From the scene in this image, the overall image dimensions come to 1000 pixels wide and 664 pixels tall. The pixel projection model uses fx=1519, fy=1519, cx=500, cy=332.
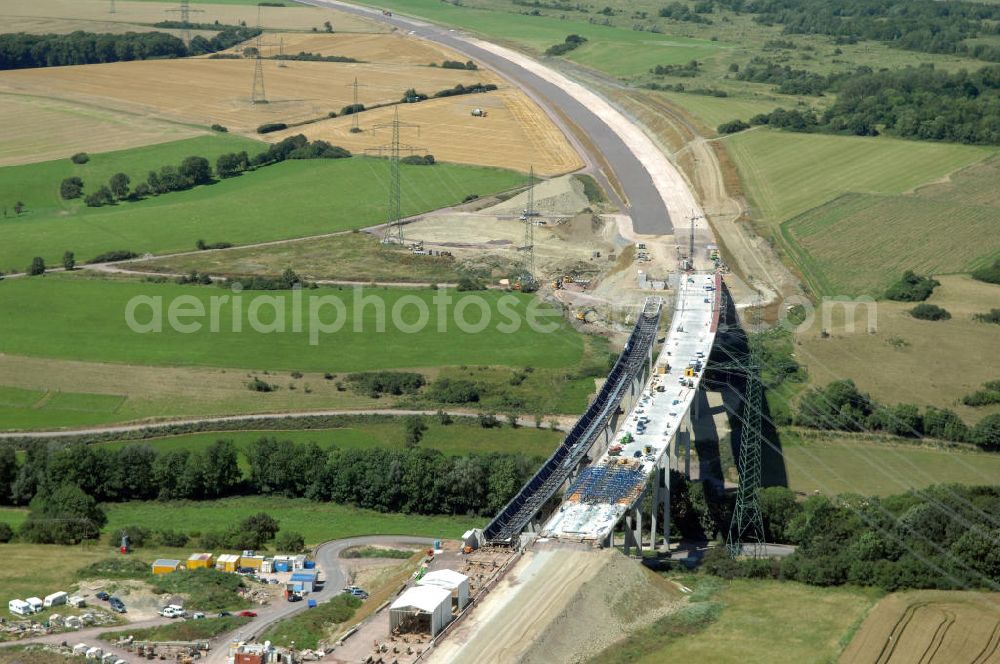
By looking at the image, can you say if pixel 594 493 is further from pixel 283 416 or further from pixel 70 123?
pixel 70 123

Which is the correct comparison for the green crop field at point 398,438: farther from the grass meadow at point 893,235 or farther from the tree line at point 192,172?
the tree line at point 192,172

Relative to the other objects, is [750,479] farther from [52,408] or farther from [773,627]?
[52,408]

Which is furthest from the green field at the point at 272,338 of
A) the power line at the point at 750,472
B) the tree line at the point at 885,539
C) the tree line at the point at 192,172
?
the tree line at the point at 192,172

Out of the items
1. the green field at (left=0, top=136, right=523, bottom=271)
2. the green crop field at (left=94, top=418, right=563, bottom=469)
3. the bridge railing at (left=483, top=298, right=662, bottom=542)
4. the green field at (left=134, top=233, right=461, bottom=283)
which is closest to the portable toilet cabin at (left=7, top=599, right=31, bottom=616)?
the bridge railing at (left=483, top=298, right=662, bottom=542)

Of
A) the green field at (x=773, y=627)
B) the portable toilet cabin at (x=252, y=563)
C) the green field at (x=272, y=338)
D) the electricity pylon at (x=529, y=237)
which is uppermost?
the electricity pylon at (x=529, y=237)

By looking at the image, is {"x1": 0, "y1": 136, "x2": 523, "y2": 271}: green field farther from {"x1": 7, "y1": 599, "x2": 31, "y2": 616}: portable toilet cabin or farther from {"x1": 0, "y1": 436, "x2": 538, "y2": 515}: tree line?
{"x1": 7, "y1": 599, "x2": 31, "y2": 616}: portable toilet cabin

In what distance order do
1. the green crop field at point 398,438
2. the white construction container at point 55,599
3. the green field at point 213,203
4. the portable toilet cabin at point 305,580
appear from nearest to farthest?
the white construction container at point 55,599
the portable toilet cabin at point 305,580
the green crop field at point 398,438
the green field at point 213,203
